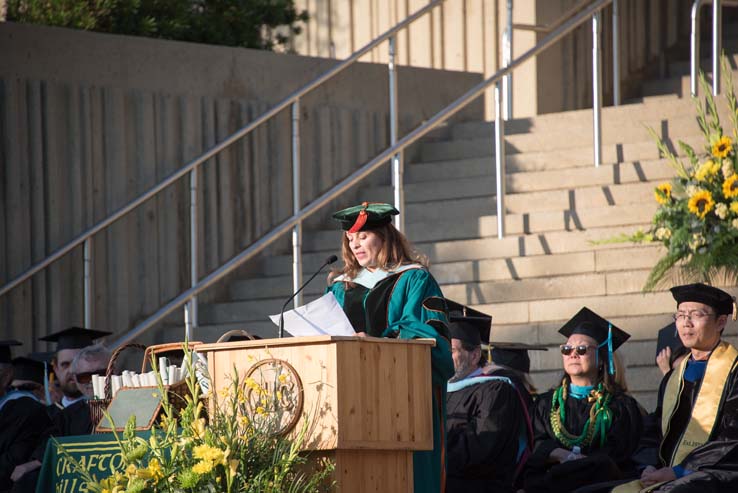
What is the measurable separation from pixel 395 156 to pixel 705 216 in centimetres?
279

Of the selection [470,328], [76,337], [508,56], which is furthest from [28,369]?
[508,56]

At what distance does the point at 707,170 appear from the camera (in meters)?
8.34

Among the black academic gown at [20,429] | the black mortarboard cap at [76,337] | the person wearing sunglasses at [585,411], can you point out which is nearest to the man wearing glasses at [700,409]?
the person wearing sunglasses at [585,411]

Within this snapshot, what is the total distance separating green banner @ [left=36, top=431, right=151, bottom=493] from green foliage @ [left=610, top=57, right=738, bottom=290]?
372 centimetres

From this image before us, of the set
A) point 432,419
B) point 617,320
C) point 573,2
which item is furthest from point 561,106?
point 432,419

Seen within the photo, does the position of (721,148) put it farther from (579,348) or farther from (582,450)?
(582,450)

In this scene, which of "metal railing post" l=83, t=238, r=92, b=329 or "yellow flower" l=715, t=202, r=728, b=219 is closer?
"yellow flower" l=715, t=202, r=728, b=219

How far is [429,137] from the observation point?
40.4 ft

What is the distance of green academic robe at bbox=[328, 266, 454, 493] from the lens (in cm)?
591

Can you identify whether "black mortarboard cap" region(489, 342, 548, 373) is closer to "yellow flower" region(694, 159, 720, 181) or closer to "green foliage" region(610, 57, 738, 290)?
"green foliage" region(610, 57, 738, 290)

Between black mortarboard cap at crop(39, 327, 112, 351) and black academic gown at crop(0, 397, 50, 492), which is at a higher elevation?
black mortarboard cap at crop(39, 327, 112, 351)

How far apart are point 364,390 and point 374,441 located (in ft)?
0.62

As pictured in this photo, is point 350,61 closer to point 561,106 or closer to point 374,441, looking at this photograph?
point 561,106

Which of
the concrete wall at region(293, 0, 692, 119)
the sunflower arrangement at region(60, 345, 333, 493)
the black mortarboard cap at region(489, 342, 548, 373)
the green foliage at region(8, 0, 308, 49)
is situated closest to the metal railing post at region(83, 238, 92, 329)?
the green foliage at region(8, 0, 308, 49)
